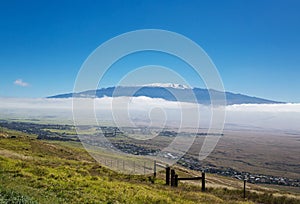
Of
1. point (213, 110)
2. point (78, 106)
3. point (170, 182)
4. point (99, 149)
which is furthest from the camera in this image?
point (99, 149)

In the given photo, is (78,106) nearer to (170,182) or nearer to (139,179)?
(139,179)

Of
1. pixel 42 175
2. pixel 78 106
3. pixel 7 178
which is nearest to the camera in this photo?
pixel 7 178

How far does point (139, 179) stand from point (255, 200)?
37.5 feet

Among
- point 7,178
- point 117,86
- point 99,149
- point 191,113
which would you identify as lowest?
point 99,149

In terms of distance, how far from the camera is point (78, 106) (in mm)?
35188

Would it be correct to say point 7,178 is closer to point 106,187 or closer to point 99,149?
point 106,187

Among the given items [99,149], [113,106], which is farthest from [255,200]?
[99,149]

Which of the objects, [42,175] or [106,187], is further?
[42,175]

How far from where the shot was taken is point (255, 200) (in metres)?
23.6

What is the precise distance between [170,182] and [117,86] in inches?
411

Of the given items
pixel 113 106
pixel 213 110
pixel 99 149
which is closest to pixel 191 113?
pixel 213 110

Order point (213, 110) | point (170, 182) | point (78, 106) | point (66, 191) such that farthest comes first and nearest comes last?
point (78, 106) → point (213, 110) → point (170, 182) → point (66, 191)

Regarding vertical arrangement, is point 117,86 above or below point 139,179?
above

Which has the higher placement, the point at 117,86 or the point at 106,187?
the point at 117,86
